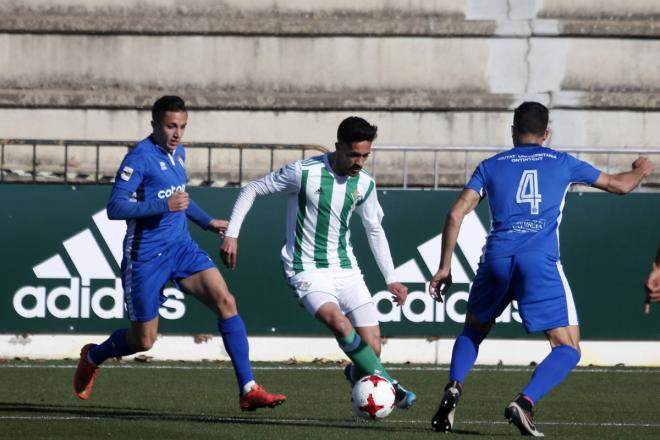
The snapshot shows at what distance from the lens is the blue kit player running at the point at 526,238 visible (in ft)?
29.0

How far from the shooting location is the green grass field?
904 centimetres

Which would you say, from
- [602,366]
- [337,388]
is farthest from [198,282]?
[602,366]

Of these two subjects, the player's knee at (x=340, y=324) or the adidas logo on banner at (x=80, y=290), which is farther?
the adidas logo on banner at (x=80, y=290)

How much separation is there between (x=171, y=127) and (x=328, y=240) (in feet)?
4.30

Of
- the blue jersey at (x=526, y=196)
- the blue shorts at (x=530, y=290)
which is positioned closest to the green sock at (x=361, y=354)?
the blue shorts at (x=530, y=290)

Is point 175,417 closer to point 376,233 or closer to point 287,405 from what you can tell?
point 287,405

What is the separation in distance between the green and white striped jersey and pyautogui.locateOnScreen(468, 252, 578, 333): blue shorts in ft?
3.75

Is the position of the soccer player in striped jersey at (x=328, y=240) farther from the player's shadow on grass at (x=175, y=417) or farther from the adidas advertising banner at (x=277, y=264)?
the adidas advertising banner at (x=277, y=264)

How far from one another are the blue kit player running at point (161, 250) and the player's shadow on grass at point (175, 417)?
34 centimetres

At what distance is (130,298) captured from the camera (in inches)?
403

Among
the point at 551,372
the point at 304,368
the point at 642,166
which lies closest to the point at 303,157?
the point at 304,368

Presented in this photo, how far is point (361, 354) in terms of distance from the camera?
959 centimetres

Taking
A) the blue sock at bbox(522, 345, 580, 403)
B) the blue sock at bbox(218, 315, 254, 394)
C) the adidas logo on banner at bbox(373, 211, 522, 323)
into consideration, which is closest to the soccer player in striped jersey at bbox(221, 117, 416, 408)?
the blue sock at bbox(218, 315, 254, 394)

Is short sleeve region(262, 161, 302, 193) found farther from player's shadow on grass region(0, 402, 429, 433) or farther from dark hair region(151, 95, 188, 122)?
player's shadow on grass region(0, 402, 429, 433)
